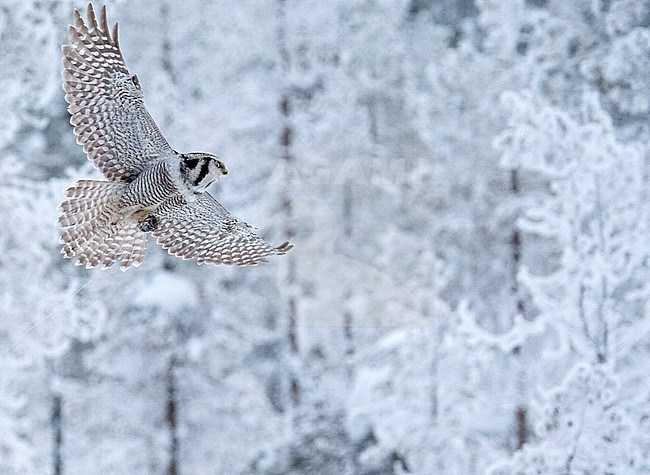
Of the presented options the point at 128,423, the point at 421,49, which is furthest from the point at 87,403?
the point at 421,49

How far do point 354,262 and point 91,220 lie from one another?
36.5ft

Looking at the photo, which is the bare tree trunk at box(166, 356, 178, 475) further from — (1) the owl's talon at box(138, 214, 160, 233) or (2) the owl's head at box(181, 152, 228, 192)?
(2) the owl's head at box(181, 152, 228, 192)

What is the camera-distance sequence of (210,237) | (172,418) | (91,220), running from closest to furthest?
(91,220) → (210,237) → (172,418)

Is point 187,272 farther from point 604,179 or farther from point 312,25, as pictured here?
point 604,179

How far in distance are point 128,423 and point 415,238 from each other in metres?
5.85

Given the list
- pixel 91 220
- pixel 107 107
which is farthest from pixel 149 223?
pixel 107 107

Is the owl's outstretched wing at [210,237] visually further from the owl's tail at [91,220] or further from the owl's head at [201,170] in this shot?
the owl's head at [201,170]

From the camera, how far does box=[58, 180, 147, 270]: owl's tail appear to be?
390 centimetres

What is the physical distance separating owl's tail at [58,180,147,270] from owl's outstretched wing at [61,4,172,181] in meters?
0.13

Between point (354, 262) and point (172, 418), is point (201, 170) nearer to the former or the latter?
point (172, 418)

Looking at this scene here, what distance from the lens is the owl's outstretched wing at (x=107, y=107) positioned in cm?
389

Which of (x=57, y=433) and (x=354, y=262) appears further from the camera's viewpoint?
(x=354, y=262)

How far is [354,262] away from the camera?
49.0ft

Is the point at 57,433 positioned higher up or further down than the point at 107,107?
further down
